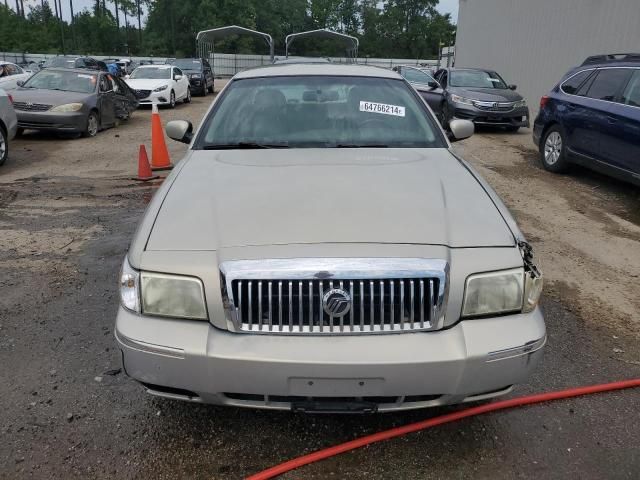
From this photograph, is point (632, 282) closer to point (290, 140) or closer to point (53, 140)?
point (290, 140)

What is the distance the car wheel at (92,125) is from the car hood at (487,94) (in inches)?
328

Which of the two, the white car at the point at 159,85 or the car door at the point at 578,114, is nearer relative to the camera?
the car door at the point at 578,114

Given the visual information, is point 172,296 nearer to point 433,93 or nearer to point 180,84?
point 433,93

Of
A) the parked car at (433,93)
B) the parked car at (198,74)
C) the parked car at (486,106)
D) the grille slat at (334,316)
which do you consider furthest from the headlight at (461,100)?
the parked car at (198,74)

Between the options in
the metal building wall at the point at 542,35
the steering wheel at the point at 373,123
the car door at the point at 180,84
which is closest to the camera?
the steering wheel at the point at 373,123

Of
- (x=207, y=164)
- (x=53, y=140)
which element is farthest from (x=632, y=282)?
(x=53, y=140)

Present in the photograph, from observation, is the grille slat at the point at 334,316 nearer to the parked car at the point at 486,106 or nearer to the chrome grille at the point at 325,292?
the chrome grille at the point at 325,292

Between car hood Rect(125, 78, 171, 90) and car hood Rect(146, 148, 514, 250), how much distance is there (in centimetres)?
1625

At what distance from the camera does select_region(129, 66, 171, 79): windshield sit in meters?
19.3

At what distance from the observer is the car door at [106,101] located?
1245 cm

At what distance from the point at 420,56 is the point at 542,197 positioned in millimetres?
85166

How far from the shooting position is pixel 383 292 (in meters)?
2.20

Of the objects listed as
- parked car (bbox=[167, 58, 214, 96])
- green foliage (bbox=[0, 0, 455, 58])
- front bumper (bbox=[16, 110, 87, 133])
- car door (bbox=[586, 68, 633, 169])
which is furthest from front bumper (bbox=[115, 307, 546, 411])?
green foliage (bbox=[0, 0, 455, 58])

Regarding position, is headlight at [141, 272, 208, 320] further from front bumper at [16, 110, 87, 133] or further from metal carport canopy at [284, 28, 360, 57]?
metal carport canopy at [284, 28, 360, 57]
